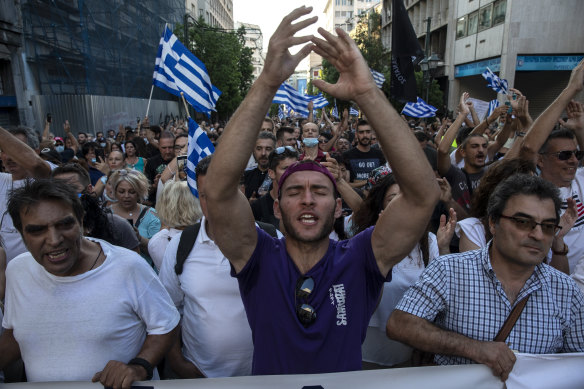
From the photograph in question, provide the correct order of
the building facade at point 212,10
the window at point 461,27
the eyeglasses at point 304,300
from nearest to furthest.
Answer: the eyeglasses at point 304,300
the window at point 461,27
the building facade at point 212,10

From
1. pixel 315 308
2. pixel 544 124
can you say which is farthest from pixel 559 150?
pixel 315 308

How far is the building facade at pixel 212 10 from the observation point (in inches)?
1813

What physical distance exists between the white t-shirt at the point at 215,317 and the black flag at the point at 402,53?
4777mm

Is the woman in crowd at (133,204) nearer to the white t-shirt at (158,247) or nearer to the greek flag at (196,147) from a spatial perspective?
the greek flag at (196,147)

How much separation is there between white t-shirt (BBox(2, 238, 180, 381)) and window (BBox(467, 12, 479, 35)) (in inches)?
1171

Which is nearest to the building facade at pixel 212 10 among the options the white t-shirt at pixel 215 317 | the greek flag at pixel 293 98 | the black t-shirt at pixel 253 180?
the greek flag at pixel 293 98

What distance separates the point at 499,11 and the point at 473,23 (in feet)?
11.7

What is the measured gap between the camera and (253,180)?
503cm

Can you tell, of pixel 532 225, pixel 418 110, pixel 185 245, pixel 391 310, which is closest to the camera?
pixel 532 225

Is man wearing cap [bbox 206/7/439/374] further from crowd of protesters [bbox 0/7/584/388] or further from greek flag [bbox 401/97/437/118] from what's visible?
greek flag [bbox 401/97/437/118]

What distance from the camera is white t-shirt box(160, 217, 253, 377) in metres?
2.38

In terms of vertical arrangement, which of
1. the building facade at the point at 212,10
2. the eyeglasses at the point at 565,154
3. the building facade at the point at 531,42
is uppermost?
the building facade at the point at 212,10

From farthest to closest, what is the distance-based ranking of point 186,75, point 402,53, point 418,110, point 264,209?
1. point 418,110
2. point 186,75
3. point 402,53
4. point 264,209

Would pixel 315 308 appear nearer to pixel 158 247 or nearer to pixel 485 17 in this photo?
pixel 158 247
